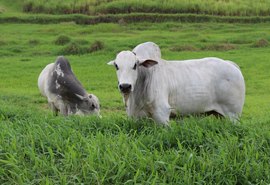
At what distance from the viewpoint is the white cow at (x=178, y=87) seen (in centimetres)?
555

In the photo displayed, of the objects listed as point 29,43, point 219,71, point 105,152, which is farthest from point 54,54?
point 105,152

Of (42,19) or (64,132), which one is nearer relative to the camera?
(64,132)

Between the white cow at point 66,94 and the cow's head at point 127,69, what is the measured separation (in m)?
2.35

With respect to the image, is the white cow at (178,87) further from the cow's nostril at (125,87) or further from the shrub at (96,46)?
the shrub at (96,46)

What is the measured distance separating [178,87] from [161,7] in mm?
24949

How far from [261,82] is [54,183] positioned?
36.8 feet

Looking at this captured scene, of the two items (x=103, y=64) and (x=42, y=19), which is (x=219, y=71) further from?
(x=42, y=19)

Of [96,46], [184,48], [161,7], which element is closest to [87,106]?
[96,46]

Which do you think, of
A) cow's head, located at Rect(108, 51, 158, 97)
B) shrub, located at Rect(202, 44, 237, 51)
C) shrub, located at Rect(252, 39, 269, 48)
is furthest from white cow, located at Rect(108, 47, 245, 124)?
shrub, located at Rect(252, 39, 269, 48)

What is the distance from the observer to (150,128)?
5219 millimetres

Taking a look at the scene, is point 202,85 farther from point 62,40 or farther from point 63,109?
point 62,40

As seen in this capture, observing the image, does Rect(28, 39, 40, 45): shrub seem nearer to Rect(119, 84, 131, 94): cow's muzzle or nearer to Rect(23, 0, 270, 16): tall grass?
Rect(23, 0, 270, 16): tall grass

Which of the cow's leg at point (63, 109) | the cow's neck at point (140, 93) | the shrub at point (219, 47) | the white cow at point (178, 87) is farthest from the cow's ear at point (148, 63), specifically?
the shrub at point (219, 47)

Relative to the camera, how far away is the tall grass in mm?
29797
